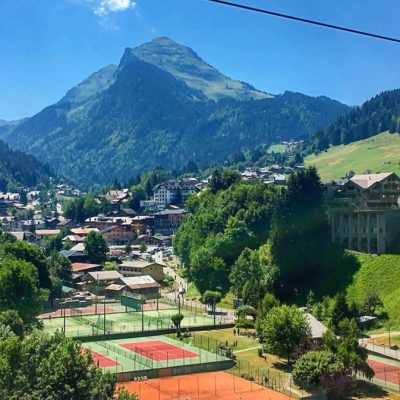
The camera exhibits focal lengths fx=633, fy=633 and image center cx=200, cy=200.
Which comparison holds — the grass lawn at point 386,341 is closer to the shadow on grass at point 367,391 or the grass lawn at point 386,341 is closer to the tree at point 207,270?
the shadow on grass at point 367,391

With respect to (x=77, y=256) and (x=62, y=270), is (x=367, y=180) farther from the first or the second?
(x=77, y=256)

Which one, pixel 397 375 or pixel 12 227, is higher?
pixel 12 227

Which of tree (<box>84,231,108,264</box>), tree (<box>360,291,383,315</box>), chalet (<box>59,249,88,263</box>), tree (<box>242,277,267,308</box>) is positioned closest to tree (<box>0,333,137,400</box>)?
tree (<box>360,291,383,315</box>)

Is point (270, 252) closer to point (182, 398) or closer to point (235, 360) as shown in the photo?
point (235, 360)

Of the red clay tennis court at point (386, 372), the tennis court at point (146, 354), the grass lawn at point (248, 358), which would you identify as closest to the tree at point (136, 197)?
the grass lawn at point (248, 358)

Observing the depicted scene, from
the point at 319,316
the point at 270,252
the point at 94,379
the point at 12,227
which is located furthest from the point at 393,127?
the point at 94,379

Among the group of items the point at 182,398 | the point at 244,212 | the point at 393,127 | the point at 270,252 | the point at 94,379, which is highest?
the point at 393,127

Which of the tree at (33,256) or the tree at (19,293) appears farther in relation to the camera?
the tree at (33,256)

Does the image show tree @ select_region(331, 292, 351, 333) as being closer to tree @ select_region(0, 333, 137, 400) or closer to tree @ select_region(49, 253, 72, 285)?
tree @ select_region(0, 333, 137, 400)
